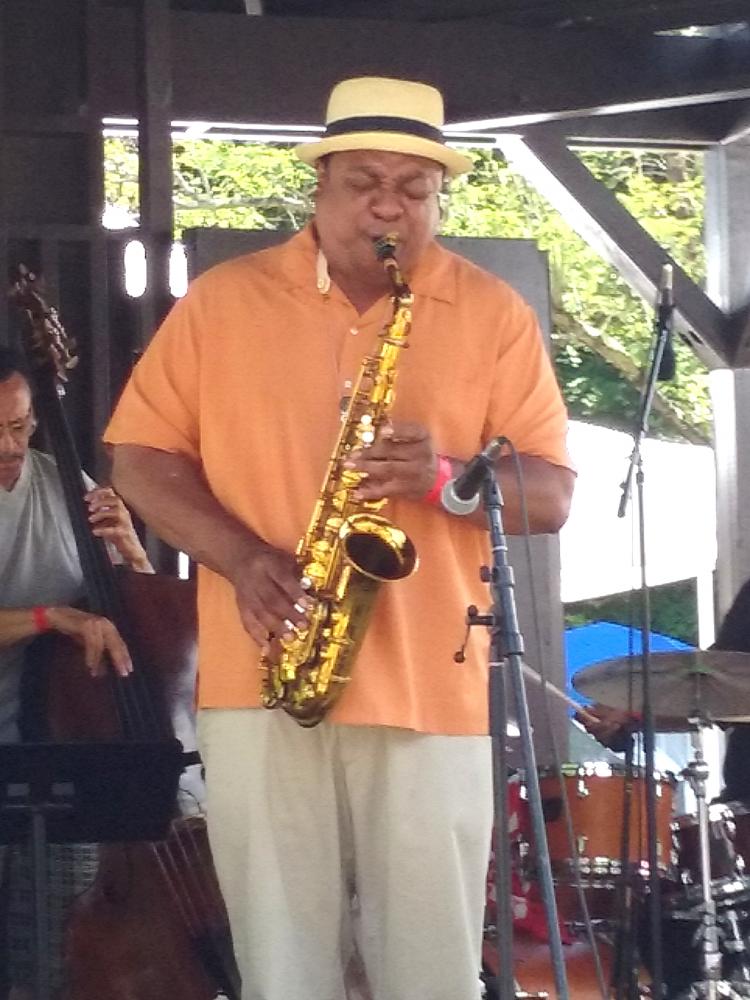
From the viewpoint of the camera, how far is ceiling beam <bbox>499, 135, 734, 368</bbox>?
18.3 feet

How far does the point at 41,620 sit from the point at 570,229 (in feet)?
31.4

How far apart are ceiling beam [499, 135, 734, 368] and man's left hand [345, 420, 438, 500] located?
314 cm

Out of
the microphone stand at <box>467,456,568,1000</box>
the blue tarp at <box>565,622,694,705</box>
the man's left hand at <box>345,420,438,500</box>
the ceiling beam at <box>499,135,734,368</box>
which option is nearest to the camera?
the microphone stand at <box>467,456,568,1000</box>

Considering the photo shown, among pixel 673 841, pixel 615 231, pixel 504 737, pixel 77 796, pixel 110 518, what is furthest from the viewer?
pixel 615 231

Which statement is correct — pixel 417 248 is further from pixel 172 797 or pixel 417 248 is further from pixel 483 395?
pixel 172 797

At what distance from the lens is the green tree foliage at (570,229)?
12422 millimetres

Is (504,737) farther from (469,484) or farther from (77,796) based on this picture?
(77,796)

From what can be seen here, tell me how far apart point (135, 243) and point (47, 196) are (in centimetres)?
27

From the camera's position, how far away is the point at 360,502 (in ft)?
8.67

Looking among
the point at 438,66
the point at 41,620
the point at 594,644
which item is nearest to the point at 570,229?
the point at 594,644

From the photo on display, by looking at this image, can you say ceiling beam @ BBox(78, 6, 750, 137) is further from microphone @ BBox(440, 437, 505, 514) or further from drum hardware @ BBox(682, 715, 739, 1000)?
microphone @ BBox(440, 437, 505, 514)

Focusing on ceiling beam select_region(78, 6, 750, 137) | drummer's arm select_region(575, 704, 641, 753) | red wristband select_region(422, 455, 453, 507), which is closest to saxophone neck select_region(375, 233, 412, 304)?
red wristband select_region(422, 455, 453, 507)

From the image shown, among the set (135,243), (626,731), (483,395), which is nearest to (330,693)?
(483,395)

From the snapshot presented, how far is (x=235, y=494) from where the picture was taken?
2.72 m
